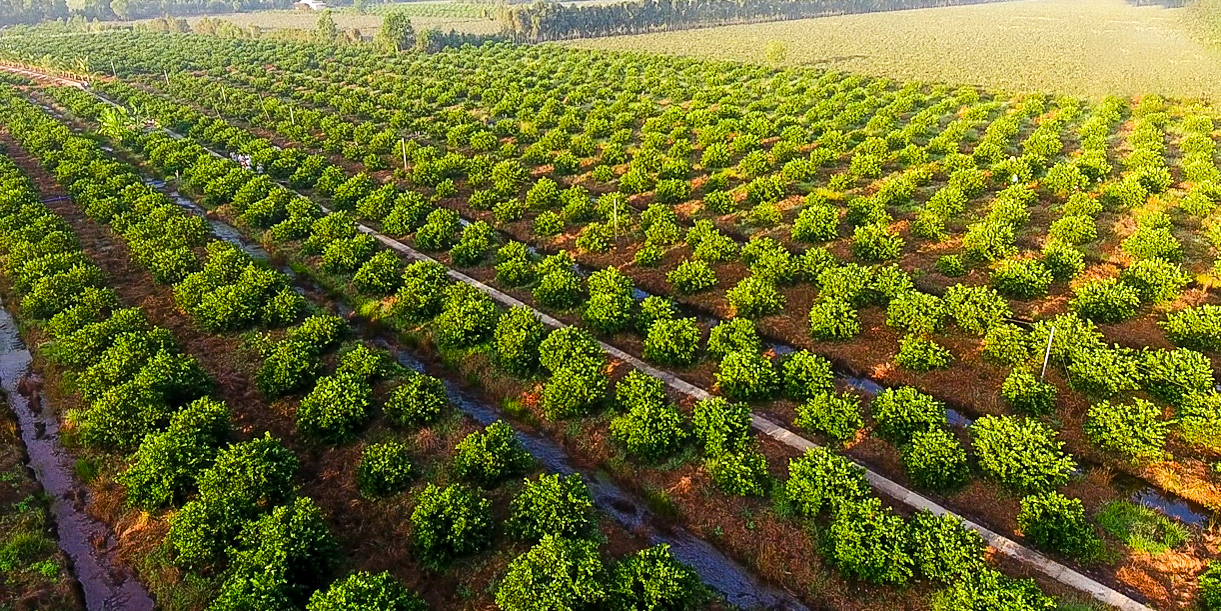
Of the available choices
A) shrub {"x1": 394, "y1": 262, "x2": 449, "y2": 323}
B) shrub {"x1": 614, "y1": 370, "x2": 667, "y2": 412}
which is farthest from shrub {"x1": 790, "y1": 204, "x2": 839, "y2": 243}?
shrub {"x1": 394, "y1": 262, "x2": 449, "y2": 323}

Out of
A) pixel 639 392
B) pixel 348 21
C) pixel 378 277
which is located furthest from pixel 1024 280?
pixel 348 21

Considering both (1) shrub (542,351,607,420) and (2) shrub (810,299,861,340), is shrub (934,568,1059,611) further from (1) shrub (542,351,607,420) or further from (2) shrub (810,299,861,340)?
(1) shrub (542,351,607,420)

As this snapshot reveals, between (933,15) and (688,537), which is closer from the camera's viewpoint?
(688,537)

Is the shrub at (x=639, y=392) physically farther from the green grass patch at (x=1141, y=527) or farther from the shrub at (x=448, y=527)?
the green grass patch at (x=1141, y=527)

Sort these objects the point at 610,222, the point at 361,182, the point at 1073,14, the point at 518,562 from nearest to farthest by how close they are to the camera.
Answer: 1. the point at 518,562
2. the point at 610,222
3. the point at 361,182
4. the point at 1073,14

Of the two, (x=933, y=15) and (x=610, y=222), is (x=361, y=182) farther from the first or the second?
(x=933, y=15)

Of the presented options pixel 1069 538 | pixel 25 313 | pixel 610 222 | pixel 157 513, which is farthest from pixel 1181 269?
pixel 25 313
